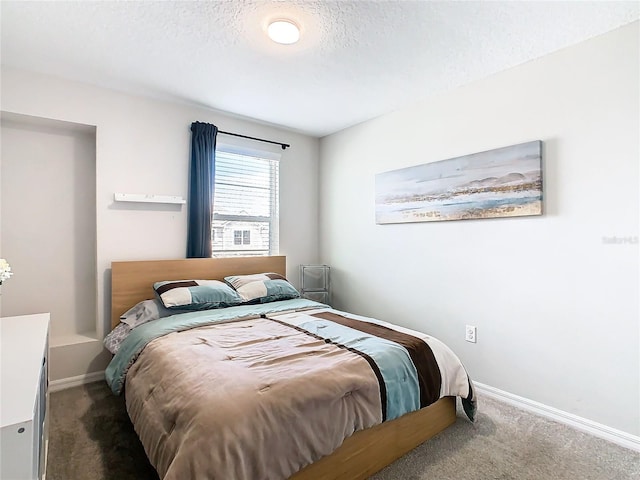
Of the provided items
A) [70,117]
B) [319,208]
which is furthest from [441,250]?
[70,117]

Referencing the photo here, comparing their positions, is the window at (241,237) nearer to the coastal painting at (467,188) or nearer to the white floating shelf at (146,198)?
the white floating shelf at (146,198)

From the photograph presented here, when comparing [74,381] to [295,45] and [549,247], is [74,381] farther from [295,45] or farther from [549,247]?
[549,247]

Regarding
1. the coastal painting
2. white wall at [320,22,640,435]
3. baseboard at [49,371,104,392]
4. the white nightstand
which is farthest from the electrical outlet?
baseboard at [49,371,104,392]

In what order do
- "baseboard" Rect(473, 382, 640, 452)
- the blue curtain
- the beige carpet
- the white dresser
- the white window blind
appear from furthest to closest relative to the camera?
the white window blind, the blue curtain, "baseboard" Rect(473, 382, 640, 452), the beige carpet, the white dresser

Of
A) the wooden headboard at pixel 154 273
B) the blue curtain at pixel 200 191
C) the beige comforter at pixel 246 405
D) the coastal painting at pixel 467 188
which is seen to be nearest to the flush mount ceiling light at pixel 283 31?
the blue curtain at pixel 200 191

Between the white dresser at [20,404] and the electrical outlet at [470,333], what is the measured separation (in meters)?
2.65

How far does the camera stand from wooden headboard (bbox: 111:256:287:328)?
9.09ft

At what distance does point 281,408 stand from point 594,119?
244cm

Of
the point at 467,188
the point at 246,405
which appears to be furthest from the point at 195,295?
the point at 467,188

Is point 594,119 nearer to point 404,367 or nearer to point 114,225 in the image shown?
point 404,367

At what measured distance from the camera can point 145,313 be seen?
258cm

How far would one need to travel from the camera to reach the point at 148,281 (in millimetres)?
2904

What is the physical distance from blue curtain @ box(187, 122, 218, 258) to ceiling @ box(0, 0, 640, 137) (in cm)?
37

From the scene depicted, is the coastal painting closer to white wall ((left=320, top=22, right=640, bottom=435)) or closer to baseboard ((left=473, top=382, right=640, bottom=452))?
white wall ((left=320, top=22, right=640, bottom=435))
